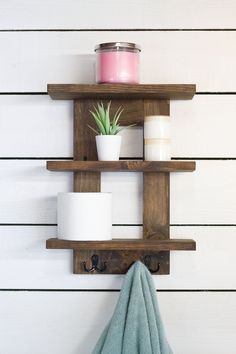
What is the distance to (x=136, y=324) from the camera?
3.15 feet

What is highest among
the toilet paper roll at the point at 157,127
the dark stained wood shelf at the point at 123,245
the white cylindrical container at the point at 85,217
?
the toilet paper roll at the point at 157,127

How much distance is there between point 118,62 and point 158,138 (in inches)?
5.3

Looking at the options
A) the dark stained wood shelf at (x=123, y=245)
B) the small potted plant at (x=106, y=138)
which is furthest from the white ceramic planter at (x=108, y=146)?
the dark stained wood shelf at (x=123, y=245)

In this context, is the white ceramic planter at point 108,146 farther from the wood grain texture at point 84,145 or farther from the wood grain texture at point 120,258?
the wood grain texture at point 120,258

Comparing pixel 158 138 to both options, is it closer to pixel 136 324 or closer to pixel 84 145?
pixel 84 145

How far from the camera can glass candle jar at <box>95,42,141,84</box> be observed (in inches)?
37.8

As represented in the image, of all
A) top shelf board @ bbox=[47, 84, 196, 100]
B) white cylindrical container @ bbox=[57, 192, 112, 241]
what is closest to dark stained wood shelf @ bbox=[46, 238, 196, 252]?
white cylindrical container @ bbox=[57, 192, 112, 241]

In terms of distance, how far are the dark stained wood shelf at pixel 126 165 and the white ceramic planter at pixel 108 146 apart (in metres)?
0.02

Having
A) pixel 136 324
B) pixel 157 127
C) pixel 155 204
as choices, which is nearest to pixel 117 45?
pixel 157 127

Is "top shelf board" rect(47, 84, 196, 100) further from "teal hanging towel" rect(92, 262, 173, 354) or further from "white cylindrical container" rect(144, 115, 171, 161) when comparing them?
"teal hanging towel" rect(92, 262, 173, 354)

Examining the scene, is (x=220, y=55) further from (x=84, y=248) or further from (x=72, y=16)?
(x=84, y=248)

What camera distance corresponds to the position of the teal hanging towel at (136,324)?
37.4 inches

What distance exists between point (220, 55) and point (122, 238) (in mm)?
351

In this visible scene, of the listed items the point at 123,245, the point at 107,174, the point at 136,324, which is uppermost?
the point at 107,174
